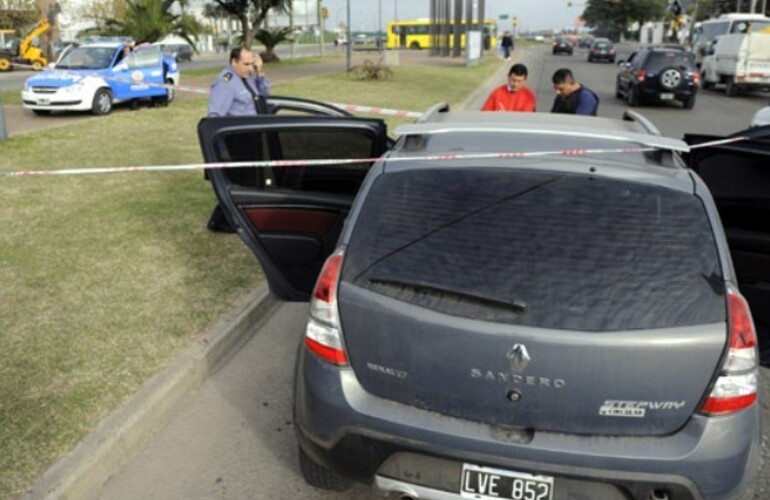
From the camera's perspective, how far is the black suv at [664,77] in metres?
17.7

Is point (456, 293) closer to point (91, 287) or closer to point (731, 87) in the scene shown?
point (91, 287)

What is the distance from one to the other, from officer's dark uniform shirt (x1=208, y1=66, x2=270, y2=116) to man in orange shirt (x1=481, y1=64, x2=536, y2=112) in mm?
2404

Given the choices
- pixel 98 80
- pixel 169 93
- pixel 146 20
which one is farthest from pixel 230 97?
pixel 146 20

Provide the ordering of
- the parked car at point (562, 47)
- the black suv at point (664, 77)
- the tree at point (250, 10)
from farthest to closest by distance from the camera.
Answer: the parked car at point (562, 47), the tree at point (250, 10), the black suv at point (664, 77)

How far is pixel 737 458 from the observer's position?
2.21m

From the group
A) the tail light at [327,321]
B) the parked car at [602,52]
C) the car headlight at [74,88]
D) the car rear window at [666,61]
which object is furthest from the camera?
the parked car at [602,52]

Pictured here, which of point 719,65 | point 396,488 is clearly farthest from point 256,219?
point 719,65

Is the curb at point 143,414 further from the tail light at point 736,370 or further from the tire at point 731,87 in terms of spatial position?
the tire at point 731,87

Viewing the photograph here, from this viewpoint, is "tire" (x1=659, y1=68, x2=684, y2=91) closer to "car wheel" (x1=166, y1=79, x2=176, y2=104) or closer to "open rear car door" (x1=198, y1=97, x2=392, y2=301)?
"car wheel" (x1=166, y1=79, x2=176, y2=104)

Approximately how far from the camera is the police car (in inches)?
586

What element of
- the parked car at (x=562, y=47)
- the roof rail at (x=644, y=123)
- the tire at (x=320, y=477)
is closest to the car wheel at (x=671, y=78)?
the roof rail at (x=644, y=123)

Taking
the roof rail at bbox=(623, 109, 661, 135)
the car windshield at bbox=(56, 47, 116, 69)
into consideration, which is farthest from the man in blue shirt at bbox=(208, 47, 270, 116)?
the car windshield at bbox=(56, 47, 116, 69)

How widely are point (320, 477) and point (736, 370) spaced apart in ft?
5.39

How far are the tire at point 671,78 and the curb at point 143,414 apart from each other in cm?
1600
